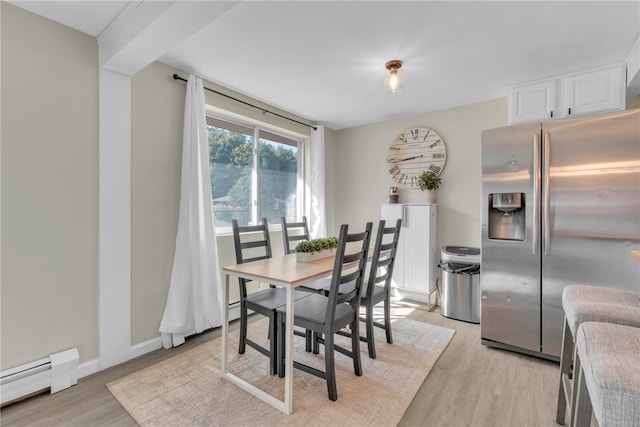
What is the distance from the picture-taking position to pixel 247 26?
1.99 metres

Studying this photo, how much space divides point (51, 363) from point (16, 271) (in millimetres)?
623

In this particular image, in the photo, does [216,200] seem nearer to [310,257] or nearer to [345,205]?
[310,257]

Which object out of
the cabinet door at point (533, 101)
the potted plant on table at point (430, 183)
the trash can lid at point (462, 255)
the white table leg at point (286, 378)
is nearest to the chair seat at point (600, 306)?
the white table leg at point (286, 378)

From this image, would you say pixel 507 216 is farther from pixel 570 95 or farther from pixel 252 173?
pixel 252 173

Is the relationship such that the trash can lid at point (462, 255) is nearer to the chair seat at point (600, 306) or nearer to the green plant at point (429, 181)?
the green plant at point (429, 181)

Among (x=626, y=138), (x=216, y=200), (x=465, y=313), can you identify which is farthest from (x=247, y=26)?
(x=465, y=313)

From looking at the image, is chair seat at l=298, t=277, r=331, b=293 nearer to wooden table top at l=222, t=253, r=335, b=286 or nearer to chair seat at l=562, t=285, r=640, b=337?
wooden table top at l=222, t=253, r=335, b=286

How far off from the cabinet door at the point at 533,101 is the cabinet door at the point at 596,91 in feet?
0.38

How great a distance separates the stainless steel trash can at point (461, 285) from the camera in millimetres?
3014

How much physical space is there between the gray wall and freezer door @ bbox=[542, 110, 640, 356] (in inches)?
134

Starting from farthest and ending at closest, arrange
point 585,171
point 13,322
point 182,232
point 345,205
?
point 345,205 < point 182,232 < point 585,171 < point 13,322

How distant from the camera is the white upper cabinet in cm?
240

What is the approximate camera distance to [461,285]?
3064mm

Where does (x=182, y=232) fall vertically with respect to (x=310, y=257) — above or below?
above
